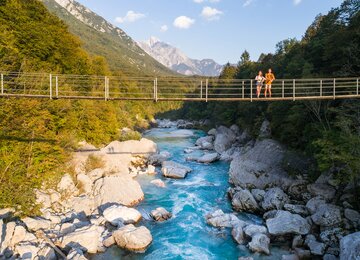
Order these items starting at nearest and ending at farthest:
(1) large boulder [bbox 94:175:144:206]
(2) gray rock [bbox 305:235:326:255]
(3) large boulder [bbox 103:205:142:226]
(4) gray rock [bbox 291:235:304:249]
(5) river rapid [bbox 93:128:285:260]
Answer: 1. (2) gray rock [bbox 305:235:326:255]
2. (5) river rapid [bbox 93:128:285:260]
3. (4) gray rock [bbox 291:235:304:249]
4. (3) large boulder [bbox 103:205:142:226]
5. (1) large boulder [bbox 94:175:144:206]

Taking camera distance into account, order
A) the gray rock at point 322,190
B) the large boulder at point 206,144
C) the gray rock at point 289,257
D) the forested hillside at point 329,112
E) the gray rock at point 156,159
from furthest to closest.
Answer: the large boulder at point 206,144 → the gray rock at point 156,159 → the gray rock at point 322,190 → the forested hillside at point 329,112 → the gray rock at point 289,257

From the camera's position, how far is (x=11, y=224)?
33.0ft

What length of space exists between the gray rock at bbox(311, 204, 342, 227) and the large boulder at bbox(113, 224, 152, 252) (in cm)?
646

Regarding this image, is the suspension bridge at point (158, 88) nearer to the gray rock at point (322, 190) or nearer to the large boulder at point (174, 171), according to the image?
the gray rock at point (322, 190)

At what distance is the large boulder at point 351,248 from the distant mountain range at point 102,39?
9307cm

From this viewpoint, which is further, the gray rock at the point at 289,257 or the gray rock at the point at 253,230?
the gray rock at the point at 253,230

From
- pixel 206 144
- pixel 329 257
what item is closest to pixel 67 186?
pixel 329 257

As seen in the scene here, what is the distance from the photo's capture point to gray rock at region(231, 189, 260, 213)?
14.0 m

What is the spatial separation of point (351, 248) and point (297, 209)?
4.08 m

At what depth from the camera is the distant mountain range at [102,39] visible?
108250mm

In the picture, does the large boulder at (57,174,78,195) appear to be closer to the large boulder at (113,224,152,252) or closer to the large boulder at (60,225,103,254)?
the large boulder at (60,225,103,254)

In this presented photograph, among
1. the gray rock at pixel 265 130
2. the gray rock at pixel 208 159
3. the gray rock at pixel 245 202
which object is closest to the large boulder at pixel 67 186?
the gray rock at pixel 245 202

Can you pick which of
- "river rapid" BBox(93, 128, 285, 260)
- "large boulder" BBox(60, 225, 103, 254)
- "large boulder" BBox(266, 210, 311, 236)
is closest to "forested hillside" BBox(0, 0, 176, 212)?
"large boulder" BBox(60, 225, 103, 254)

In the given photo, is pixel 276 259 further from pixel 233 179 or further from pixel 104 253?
pixel 233 179
